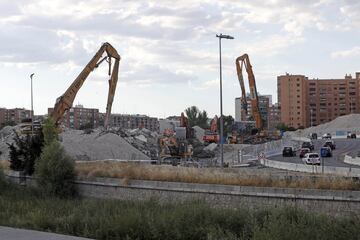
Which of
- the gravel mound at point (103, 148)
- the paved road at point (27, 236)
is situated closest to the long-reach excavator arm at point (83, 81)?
the gravel mound at point (103, 148)

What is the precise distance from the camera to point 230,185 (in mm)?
26812

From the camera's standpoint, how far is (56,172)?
35.4m

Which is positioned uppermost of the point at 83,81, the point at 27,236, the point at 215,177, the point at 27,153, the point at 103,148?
the point at 83,81

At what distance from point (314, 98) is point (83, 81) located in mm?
137746

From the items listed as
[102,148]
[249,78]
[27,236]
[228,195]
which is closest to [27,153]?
[102,148]

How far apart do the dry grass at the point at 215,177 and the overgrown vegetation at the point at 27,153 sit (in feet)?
17.1

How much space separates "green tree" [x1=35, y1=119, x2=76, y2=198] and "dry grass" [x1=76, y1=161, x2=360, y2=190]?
102cm

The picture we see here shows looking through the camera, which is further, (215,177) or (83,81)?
(83,81)

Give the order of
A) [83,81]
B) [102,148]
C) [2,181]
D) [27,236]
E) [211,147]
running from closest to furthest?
[27,236] < [2,181] < [83,81] < [102,148] < [211,147]

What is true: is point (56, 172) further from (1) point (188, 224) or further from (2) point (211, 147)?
(2) point (211, 147)

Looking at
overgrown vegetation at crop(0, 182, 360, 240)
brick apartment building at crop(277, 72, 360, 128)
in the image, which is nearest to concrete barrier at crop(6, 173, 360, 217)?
overgrown vegetation at crop(0, 182, 360, 240)

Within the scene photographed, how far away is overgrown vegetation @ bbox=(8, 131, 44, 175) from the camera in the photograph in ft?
141

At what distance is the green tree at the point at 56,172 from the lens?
3516 centimetres

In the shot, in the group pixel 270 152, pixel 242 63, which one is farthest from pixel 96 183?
pixel 242 63
